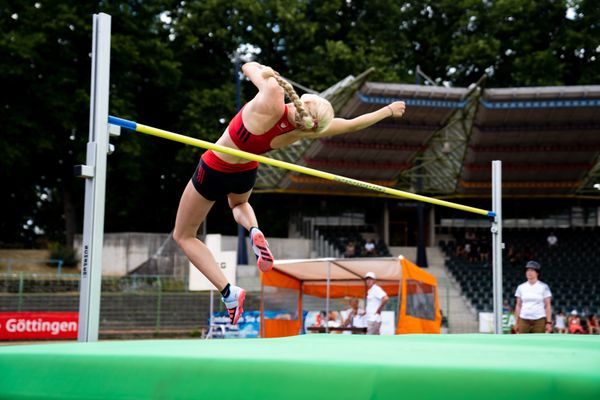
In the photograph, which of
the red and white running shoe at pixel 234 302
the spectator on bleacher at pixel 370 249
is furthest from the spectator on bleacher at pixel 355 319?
the spectator on bleacher at pixel 370 249

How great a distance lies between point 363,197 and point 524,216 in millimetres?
6322

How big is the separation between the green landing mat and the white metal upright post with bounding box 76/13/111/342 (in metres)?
1.59

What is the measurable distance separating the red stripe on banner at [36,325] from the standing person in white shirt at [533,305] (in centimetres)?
1146

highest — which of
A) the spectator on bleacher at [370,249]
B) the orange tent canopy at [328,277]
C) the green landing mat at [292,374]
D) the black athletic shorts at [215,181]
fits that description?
the spectator on bleacher at [370,249]

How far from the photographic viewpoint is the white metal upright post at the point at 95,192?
14.1 ft

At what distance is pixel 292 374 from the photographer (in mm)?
2221

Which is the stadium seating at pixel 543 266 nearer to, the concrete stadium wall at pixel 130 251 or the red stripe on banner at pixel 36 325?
the concrete stadium wall at pixel 130 251

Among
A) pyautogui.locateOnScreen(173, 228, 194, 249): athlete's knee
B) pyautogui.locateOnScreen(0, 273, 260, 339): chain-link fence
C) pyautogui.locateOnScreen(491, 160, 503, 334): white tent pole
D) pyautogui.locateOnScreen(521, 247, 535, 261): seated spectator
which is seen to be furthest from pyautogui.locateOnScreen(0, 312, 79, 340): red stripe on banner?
pyautogui.locateOnScreen(521, 247, 535, 261): seated spectator

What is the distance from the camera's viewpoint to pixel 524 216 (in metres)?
30.7

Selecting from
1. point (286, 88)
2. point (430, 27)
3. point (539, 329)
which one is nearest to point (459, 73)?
point (430, 27)

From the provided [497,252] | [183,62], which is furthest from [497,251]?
[183,62]

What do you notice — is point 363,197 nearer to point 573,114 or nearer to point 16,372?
point 573,114

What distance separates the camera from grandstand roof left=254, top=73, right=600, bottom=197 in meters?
22.4

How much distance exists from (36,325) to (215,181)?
1390 cm
